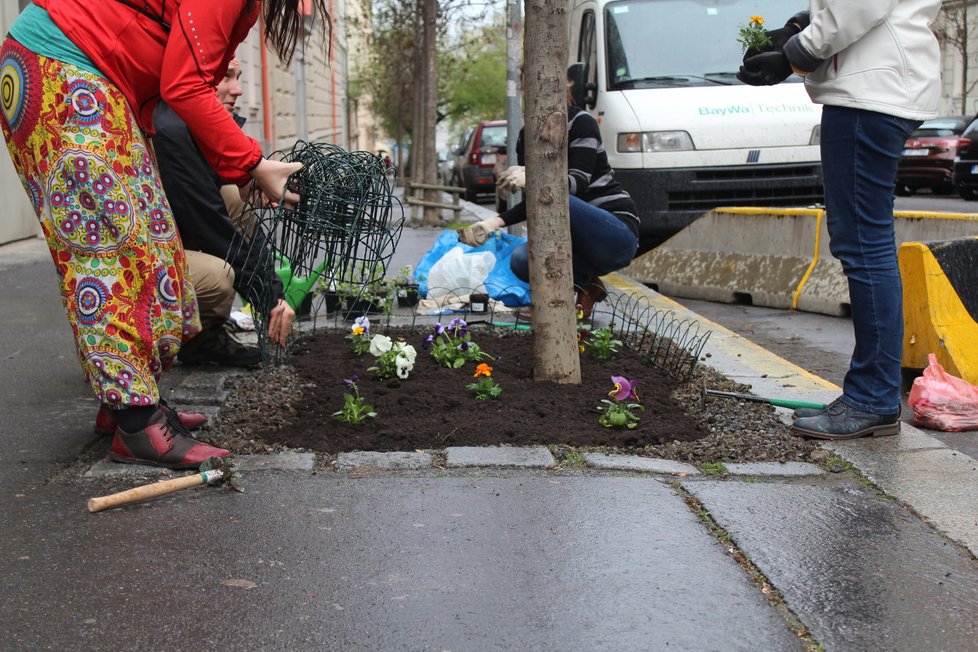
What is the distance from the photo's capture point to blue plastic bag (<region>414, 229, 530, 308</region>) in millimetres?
7258

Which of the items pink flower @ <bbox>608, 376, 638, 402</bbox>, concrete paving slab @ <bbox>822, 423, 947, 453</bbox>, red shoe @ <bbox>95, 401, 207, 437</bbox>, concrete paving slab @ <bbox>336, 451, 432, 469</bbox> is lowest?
concrete paving slab @ <bbox>822, 423, 947, 453</bbox>

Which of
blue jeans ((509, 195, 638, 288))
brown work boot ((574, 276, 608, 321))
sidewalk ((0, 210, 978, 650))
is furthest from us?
brown work boot ((574, 276, 608, 321))

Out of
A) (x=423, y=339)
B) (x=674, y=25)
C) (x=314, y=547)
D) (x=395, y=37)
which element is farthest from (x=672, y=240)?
(x=395, y=37)

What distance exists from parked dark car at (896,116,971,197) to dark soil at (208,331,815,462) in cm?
1961

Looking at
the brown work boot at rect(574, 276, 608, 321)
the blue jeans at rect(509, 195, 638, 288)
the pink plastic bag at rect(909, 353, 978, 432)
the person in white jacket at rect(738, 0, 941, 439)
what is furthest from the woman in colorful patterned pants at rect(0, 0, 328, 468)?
the brown work boot at rect(574, 276, 608, 321)

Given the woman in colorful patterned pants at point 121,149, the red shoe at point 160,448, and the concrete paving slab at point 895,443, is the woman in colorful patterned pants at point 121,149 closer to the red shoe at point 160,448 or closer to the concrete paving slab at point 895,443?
the red shoe at point 160,448

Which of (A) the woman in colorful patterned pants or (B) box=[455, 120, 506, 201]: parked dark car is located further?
(B) box=[455, 120, 506, 201]: parked dark car

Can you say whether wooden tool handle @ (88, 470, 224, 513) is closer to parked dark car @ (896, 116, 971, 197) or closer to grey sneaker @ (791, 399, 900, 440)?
grey sneaker @ (791, 399, 900, 440)

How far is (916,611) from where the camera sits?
2527 millimetres

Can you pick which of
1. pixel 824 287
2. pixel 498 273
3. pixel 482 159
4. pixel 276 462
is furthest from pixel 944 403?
pixel 482 159

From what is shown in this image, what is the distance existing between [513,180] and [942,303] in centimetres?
205

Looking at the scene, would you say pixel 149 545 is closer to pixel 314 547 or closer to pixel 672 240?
pixel 314 547

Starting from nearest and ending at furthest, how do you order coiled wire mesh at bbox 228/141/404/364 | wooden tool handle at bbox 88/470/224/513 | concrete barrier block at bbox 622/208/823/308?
wooden tool handle at bbox 88/470/224/513, coiled wire mesh at bbox 228/141/404/364, concrete barrier block at bbox 622/208/823/308

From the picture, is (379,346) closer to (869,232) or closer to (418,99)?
(869,232)
